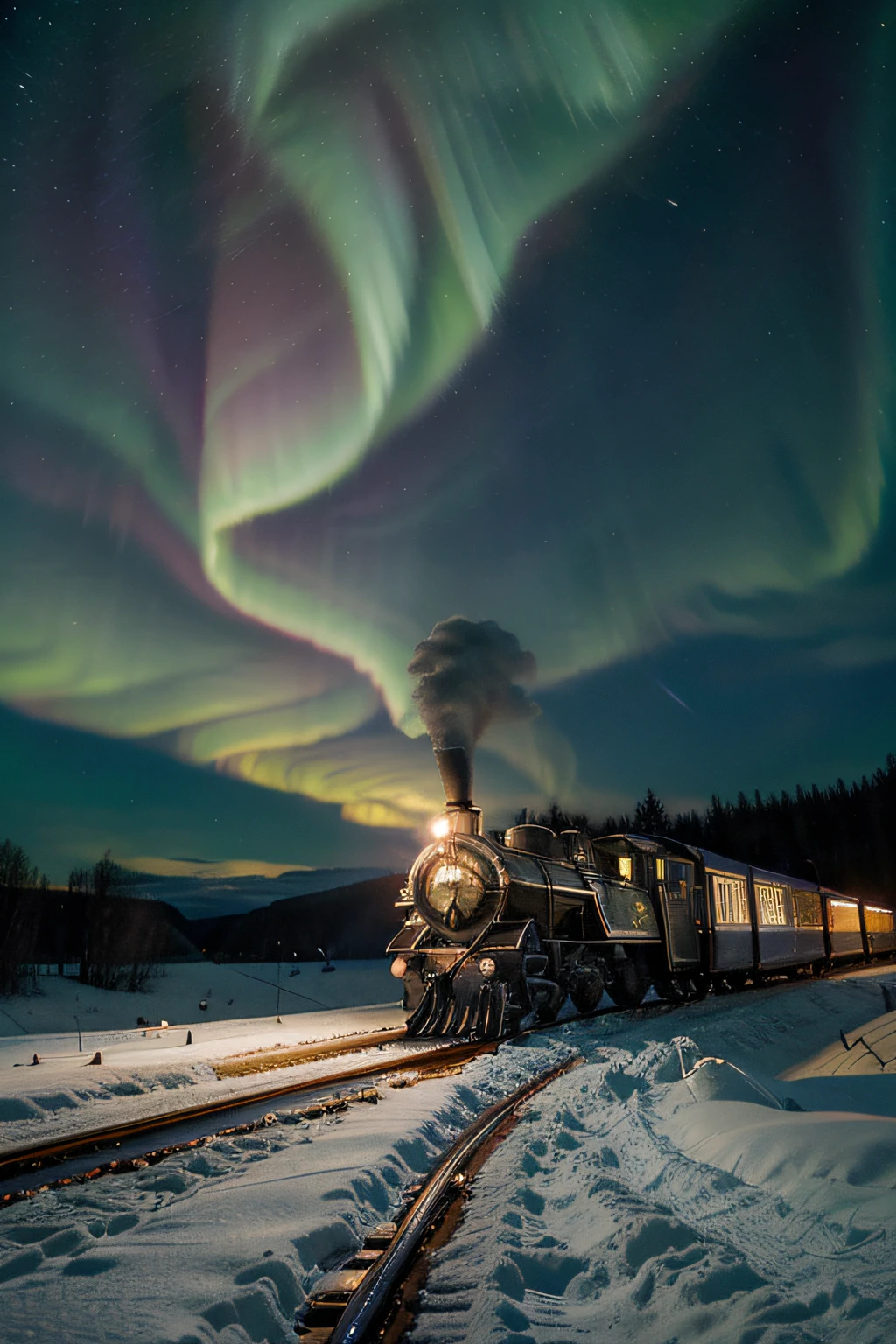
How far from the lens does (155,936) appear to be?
1885 inches

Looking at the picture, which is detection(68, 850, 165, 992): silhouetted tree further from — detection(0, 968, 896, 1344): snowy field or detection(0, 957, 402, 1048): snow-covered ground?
detection(0, 968, 896, 1344): snowy field

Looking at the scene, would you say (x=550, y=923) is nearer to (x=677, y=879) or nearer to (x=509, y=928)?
(x=509, y=928)

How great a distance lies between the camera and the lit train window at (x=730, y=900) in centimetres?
2017

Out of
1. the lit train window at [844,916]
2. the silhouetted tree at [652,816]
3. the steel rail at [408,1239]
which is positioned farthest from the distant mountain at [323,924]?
the steel rail at [408,1239]

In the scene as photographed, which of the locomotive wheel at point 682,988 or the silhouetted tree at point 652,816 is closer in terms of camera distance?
the locomotive wheel at point 682,988

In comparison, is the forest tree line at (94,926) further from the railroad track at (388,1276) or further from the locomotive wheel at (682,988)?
the railroad track at (388,1276)

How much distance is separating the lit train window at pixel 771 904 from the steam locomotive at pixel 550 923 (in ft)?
3.71

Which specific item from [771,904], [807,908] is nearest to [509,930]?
[771,904]

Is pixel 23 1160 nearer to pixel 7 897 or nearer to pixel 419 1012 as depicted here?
pixel 419 1012

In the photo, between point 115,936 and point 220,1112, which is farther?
point 115,936

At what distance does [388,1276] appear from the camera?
141 inches

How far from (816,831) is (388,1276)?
105087 millimetres

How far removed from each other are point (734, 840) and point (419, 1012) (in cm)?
8839

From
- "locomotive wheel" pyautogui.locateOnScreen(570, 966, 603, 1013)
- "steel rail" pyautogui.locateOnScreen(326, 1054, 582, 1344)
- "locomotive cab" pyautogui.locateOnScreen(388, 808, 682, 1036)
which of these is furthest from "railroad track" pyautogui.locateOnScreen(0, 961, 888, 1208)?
"steel rail" pyautogui.locateOnScreen(326, 1054, 582, 1344)
